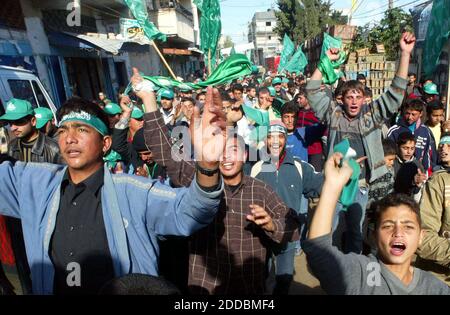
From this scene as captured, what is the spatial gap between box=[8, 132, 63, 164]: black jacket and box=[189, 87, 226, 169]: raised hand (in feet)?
7.41

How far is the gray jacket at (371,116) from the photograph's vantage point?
3029 mm

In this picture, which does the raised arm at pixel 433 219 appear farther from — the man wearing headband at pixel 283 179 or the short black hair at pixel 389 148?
the short black hair at pixel 389 148

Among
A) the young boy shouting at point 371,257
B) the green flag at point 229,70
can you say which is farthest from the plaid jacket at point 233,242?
the green flag at point 229,70

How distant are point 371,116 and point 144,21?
4.83 metres

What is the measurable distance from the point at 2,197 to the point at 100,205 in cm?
49

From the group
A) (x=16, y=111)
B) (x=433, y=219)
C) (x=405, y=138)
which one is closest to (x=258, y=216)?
(x=433, y=219)

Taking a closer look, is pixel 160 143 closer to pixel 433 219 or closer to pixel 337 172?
pixel 337 172

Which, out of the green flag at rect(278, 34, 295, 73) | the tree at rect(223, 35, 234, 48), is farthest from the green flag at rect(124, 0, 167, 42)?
the tree at rect(223, 35, 234, 48)

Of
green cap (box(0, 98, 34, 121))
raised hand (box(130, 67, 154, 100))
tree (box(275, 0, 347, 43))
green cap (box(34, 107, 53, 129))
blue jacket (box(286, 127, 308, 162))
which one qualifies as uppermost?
tree (box(275, 0, 347, 43))

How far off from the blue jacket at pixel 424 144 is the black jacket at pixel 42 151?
360 cm

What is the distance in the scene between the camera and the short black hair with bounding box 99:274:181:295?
3.72ft

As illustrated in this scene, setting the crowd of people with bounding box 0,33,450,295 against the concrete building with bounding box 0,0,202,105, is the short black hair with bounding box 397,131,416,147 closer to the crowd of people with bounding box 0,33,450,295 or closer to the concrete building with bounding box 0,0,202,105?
the crowd of people with bounding box 0,33,450,295

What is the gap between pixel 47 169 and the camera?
1708 mm
